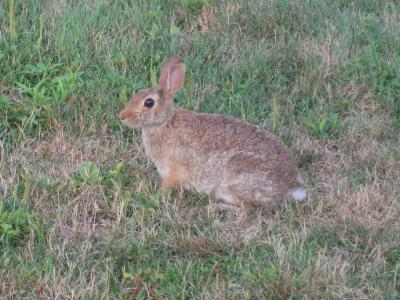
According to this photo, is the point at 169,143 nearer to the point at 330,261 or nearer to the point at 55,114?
the point at 55,114

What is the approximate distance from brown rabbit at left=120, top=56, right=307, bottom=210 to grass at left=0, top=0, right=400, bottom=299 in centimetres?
12

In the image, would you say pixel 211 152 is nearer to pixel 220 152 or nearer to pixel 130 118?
pixel 220 152

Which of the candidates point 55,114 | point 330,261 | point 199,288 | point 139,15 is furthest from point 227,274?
point 139,15

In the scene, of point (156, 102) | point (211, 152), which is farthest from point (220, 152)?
point (156, 102)

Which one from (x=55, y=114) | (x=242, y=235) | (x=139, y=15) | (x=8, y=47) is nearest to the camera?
(x=242, y=235)

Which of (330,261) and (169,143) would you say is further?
(169,143)

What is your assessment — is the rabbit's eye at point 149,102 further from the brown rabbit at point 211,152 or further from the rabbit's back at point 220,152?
the rabbit's back at point 220,152

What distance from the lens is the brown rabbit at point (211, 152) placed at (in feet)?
16.0

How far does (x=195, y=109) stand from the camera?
19.3 ft

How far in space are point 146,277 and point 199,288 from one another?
0.27 metres

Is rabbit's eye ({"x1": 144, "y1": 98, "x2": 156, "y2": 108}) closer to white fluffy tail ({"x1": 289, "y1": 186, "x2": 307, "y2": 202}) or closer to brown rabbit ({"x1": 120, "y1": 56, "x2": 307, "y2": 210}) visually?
brown rabbit ({"x1": 120, "y1": 56, "x2": 307, "y2": 210})

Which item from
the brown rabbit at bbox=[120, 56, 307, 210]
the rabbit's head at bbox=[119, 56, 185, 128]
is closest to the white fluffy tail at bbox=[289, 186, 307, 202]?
the brown rabbit at bbox=[120, 56, 307, 210]

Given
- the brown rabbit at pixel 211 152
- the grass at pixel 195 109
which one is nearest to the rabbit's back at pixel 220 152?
the brown rabbit at pixel 211 152

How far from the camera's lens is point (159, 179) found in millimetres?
5270
